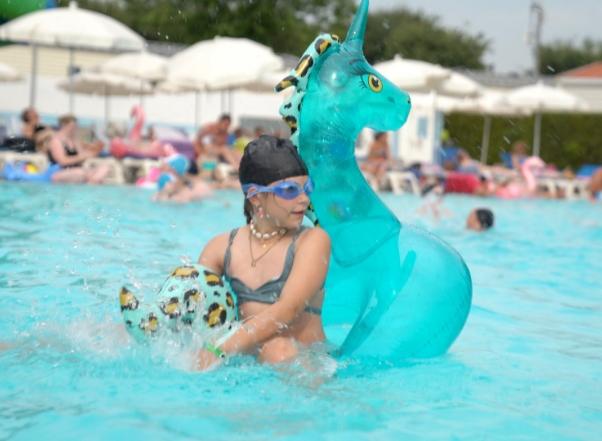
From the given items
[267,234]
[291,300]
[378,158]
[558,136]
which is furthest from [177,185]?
[558,136]

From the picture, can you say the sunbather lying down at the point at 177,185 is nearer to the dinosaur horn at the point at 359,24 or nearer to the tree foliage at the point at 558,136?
the dinosaur horn at the point at 359,24

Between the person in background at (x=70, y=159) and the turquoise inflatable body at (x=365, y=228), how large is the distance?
1001 cm

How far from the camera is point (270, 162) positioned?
349cm

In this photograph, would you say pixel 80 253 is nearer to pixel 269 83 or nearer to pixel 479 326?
pixel 479 326

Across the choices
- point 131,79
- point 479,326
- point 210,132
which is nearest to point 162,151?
point 210,132

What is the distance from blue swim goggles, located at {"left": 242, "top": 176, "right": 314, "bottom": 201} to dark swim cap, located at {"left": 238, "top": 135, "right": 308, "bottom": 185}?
24mm

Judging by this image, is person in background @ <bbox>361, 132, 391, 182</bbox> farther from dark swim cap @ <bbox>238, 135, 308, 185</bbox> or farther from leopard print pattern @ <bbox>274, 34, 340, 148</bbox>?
dark swim cap @ <bbox>238, 135, 308, 185</bbox>

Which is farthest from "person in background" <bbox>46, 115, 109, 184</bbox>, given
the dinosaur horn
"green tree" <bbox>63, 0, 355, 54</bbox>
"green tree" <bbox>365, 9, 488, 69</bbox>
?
"green tree" <bbox>365, 9, 488, 69</bbox>

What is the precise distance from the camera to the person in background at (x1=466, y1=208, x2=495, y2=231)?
32.4 feet

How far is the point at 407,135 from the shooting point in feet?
93.1

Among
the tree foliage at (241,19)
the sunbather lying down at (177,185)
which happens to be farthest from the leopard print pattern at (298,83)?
the tree foliage at (241,19)

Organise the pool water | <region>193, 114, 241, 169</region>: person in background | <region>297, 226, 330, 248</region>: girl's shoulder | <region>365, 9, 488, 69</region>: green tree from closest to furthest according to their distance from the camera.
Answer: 1. the pool water
2. <region>297, 226, 330, 248</region>: girl's shoulder
3. <region>193, 114, 241, 169</region>: person in background
4. <region>365, 9, 488, 69</region>: green tree

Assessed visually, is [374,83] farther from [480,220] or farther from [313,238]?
[480,220]

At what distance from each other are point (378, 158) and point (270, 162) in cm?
1393
